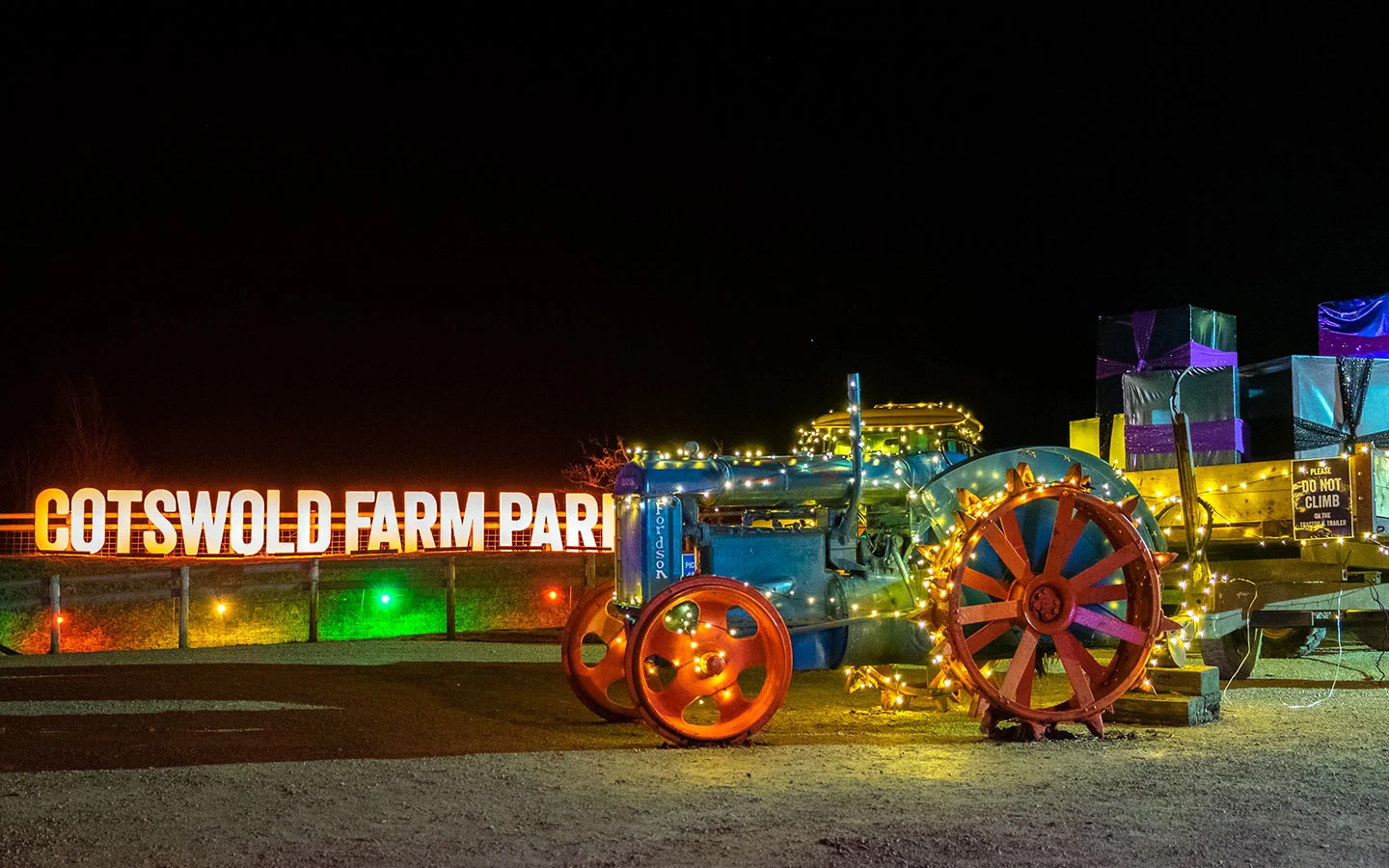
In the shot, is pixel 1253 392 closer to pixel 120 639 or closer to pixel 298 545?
pixel 120 639

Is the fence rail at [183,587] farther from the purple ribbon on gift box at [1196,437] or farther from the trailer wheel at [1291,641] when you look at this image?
the trailer wheel at [1291,641]

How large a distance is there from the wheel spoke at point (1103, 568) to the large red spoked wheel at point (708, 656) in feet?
6.70

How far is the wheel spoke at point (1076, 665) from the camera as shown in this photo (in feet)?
27.4

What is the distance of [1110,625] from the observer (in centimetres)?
858

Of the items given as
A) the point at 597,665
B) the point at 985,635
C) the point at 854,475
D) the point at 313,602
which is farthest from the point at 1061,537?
the point at 313,602

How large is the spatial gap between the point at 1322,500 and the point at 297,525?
22.2 m

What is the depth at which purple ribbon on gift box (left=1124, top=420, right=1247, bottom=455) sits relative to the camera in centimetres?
1214

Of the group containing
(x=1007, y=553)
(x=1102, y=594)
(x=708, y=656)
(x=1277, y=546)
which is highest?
(x=1007, y=553)

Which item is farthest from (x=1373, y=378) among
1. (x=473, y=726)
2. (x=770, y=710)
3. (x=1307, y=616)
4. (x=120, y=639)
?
(x=120, y=639)

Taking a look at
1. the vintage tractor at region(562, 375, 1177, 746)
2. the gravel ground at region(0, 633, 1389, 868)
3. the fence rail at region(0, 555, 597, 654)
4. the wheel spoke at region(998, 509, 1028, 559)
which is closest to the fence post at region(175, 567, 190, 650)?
the fence rail at region(0, 555, 597, 654)

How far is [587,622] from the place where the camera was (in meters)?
10.4

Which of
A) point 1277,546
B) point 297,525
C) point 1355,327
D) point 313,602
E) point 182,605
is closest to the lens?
point 1277,546

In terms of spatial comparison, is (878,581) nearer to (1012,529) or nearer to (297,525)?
(1012,529)

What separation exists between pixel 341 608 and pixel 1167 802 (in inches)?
855
